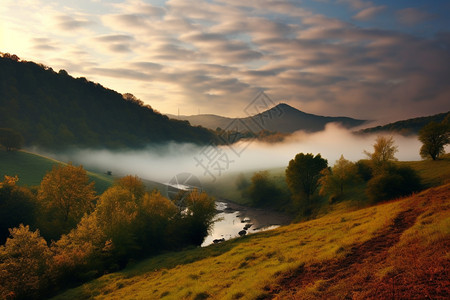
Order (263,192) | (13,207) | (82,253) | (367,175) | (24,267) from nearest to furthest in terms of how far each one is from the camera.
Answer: (24,267) < (82,253) < (13,207) < (367,175) < (263,192)

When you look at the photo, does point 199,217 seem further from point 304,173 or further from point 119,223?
point 304,173

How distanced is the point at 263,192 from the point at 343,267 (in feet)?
394

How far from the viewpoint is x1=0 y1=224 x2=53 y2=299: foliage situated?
118ft

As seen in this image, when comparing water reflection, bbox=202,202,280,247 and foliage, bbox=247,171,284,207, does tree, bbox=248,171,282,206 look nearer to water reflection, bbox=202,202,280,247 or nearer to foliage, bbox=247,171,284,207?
foliage, bbox=247,171,284,207

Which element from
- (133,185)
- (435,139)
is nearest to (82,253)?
(133,185)

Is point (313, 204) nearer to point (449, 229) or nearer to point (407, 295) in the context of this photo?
point (449, 229)

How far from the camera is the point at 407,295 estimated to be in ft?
47.0

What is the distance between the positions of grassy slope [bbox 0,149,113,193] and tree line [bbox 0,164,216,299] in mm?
30992

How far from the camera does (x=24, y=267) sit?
125 feet

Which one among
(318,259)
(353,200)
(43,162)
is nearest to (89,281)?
(318,259)

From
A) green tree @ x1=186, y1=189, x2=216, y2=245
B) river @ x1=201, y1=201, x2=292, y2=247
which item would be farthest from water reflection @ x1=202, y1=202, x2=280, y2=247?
green tree @ x1=186, y1=189, x2=216, y2=245

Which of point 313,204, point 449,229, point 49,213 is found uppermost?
point 449,229

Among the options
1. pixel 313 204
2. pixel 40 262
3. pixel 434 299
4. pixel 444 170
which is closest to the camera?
pixel 434 299

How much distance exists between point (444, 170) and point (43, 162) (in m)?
149
